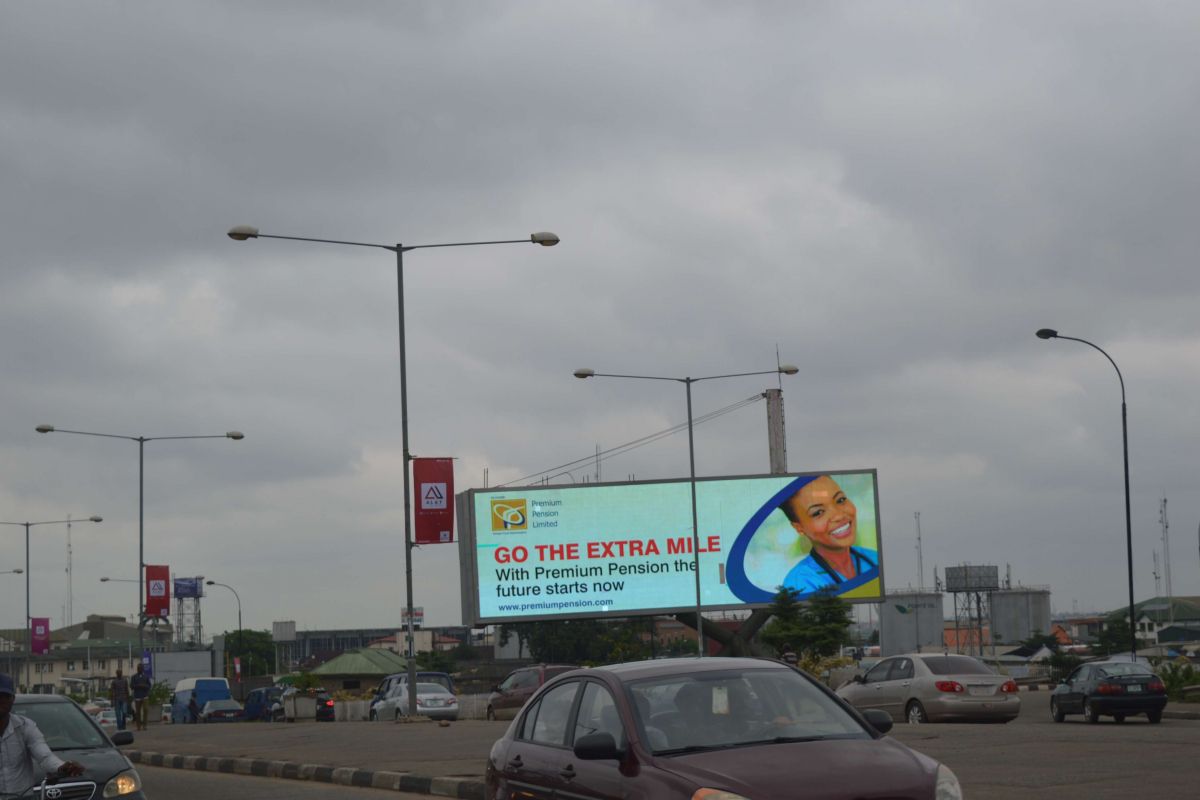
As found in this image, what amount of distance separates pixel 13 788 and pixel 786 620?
51698 mm

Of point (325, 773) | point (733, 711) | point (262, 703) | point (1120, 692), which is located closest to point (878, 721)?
point (733, 711)

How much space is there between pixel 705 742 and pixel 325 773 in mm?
12673

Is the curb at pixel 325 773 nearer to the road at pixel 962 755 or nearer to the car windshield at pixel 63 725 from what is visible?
the road at pixel 962 755

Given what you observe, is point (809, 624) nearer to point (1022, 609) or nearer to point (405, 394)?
point (405, 394)

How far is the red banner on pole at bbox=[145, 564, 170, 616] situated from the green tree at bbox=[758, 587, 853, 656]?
2402cm

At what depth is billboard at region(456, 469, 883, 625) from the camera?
58625mm

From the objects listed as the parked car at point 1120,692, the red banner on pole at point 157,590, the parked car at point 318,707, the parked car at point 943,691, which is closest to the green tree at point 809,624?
the parked car at point 318,707

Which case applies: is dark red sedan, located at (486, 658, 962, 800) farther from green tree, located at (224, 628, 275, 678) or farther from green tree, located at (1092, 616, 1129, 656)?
green tree, located at (224, 628, 275, 678)

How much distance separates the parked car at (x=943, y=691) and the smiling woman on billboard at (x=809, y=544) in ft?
107

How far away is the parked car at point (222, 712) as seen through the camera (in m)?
55.8

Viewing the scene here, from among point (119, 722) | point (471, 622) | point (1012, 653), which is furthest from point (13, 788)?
point (1012, 653)

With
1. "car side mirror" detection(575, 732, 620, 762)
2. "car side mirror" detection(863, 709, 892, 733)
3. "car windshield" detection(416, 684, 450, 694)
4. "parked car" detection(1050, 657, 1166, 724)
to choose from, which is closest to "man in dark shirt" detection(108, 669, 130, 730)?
"car windshield" detection(416, 684, 450, 694)

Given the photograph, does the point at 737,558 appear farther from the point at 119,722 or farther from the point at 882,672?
the point at 882,672

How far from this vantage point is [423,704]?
1471 inches
